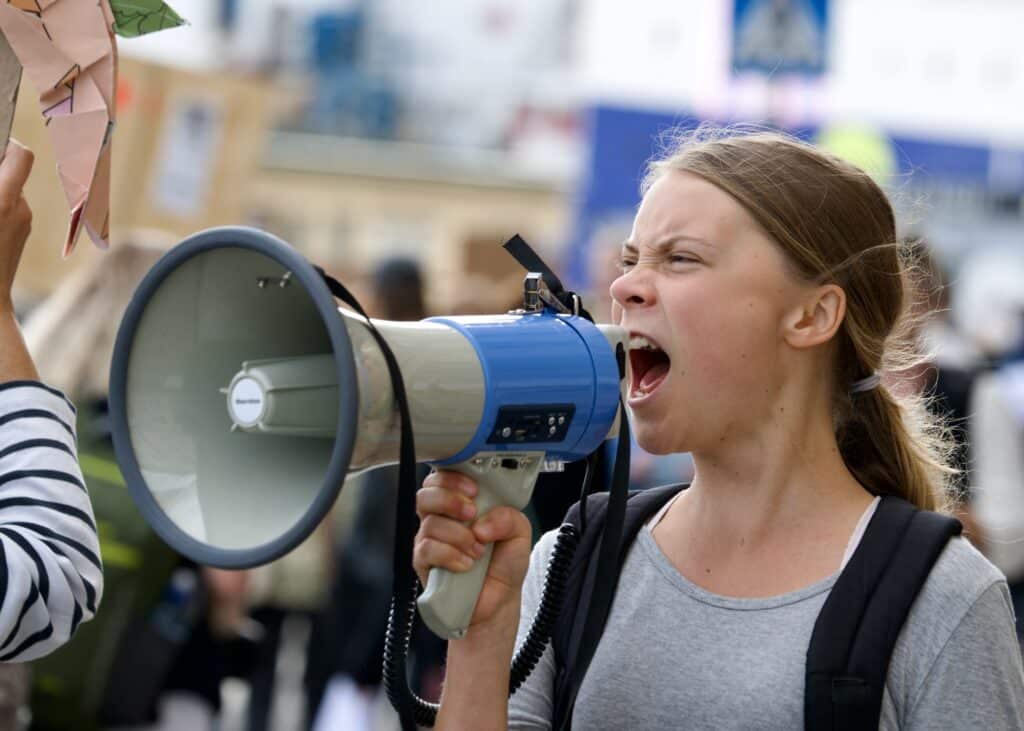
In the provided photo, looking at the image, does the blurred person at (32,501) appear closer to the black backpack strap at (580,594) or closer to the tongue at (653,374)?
the black backpack strap at (580,594)

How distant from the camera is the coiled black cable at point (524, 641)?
1.92 m

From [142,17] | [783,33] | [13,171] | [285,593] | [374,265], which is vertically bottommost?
[285,593]

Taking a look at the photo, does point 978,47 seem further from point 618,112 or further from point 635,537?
point 635,537

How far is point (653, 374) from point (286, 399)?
546 mm

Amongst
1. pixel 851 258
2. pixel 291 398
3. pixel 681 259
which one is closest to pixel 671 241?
pixel 681 259

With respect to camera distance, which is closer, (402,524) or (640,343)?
(402,524)

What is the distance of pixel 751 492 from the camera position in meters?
2.14

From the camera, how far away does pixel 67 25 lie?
6.51 feet

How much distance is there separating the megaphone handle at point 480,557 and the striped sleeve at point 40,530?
411 millimetres

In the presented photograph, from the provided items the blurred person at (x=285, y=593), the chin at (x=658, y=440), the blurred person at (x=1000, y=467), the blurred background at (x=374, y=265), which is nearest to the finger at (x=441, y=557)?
the chin at (x=658, y=440)

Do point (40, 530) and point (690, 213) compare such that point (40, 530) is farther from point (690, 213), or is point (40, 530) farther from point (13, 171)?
point (690, 213)

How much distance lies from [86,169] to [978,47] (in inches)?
721

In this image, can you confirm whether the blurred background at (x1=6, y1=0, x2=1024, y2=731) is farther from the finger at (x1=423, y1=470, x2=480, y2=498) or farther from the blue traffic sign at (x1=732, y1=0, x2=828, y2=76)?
the finger at (x1=423, y1=470, x2=480, y2=498)

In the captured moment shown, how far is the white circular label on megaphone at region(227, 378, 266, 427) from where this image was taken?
1788mm
